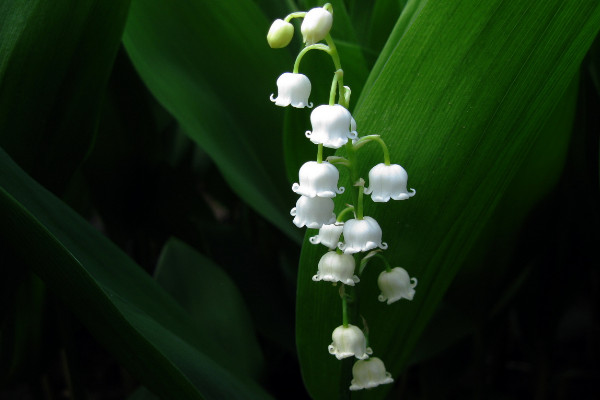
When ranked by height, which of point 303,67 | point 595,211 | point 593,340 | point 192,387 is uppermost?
point 303,67

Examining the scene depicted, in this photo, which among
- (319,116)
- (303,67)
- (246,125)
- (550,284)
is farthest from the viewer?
(550,284)

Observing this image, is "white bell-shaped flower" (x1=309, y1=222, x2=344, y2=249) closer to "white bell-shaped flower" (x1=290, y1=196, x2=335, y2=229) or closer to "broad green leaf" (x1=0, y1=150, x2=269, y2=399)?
"white bell-shaped flower" (x1=290, y1=196, x2=335, y2=229)

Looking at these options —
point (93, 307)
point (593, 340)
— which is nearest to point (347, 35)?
point (93, 307)

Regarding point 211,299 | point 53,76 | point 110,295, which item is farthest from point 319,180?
point 211,299

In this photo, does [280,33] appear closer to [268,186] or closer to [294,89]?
[294,89]

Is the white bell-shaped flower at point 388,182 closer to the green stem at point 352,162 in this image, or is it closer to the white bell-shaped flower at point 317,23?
the green stem at point 352,162

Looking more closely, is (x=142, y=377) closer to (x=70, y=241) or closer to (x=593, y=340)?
(x=70, y=241)
